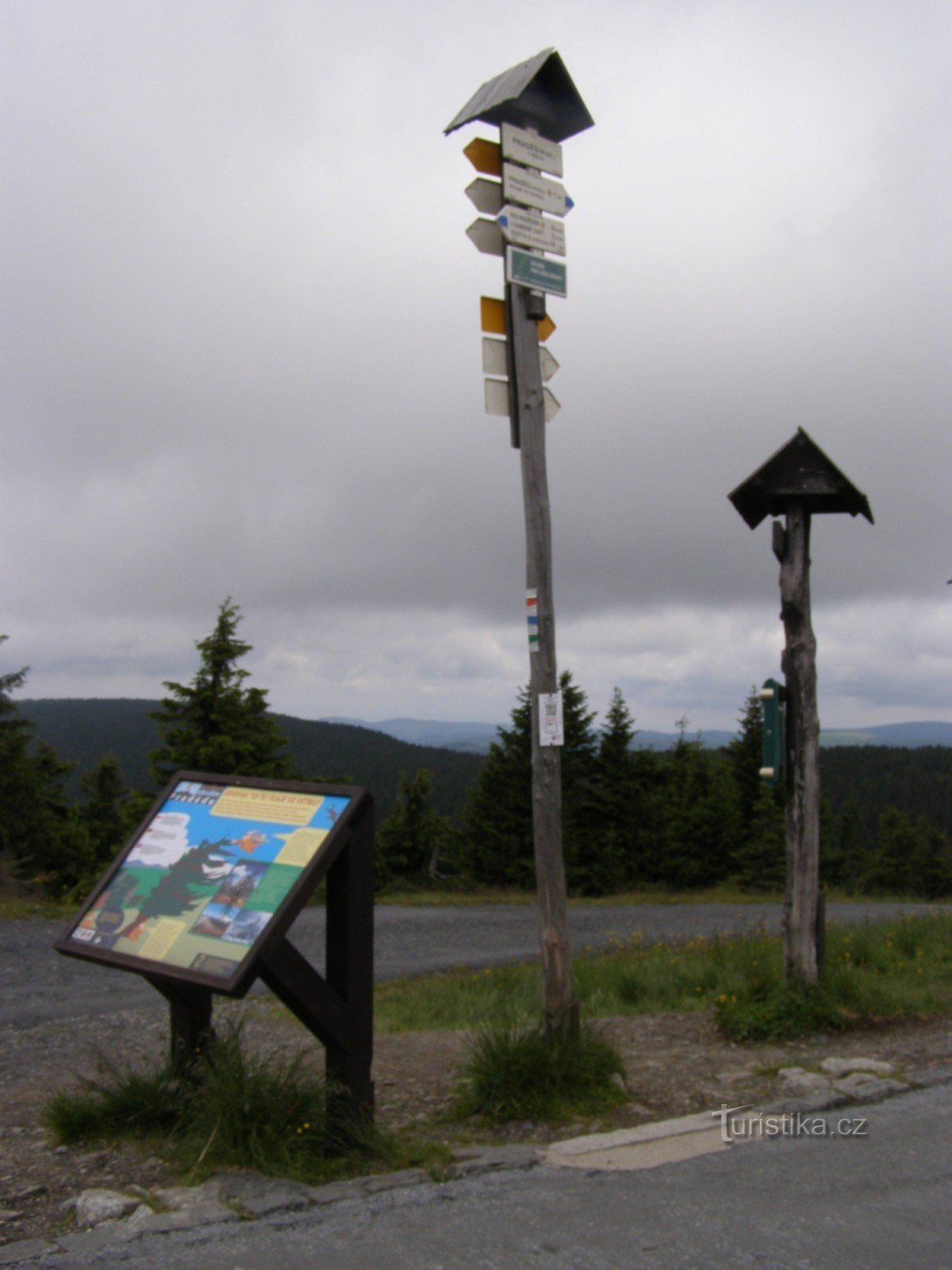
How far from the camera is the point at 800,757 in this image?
714cm

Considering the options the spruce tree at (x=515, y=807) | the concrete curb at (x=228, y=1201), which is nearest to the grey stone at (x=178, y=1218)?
the concrete curb at (x=228, y=1201)

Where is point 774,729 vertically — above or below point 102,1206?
above

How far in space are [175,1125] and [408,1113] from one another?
1.25 meters

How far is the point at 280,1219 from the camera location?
12.3ft

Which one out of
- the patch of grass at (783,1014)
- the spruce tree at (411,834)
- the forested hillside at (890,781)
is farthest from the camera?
the forested hillside at (890,781)

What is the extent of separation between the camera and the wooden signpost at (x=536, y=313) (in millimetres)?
5699

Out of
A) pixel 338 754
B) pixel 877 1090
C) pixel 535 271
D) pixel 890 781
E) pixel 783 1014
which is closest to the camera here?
pixel 877 1090

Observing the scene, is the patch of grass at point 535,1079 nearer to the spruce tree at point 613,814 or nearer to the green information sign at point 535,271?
the green information sign at point 535,271

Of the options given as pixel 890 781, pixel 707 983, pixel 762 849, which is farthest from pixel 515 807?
pixel 890 781

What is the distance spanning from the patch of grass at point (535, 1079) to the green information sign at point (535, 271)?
4.06 m

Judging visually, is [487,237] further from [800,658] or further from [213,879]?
[213,879]

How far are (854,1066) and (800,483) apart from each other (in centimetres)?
372

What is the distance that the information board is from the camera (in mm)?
4223

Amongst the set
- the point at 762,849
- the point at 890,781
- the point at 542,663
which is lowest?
the point at 890,781
